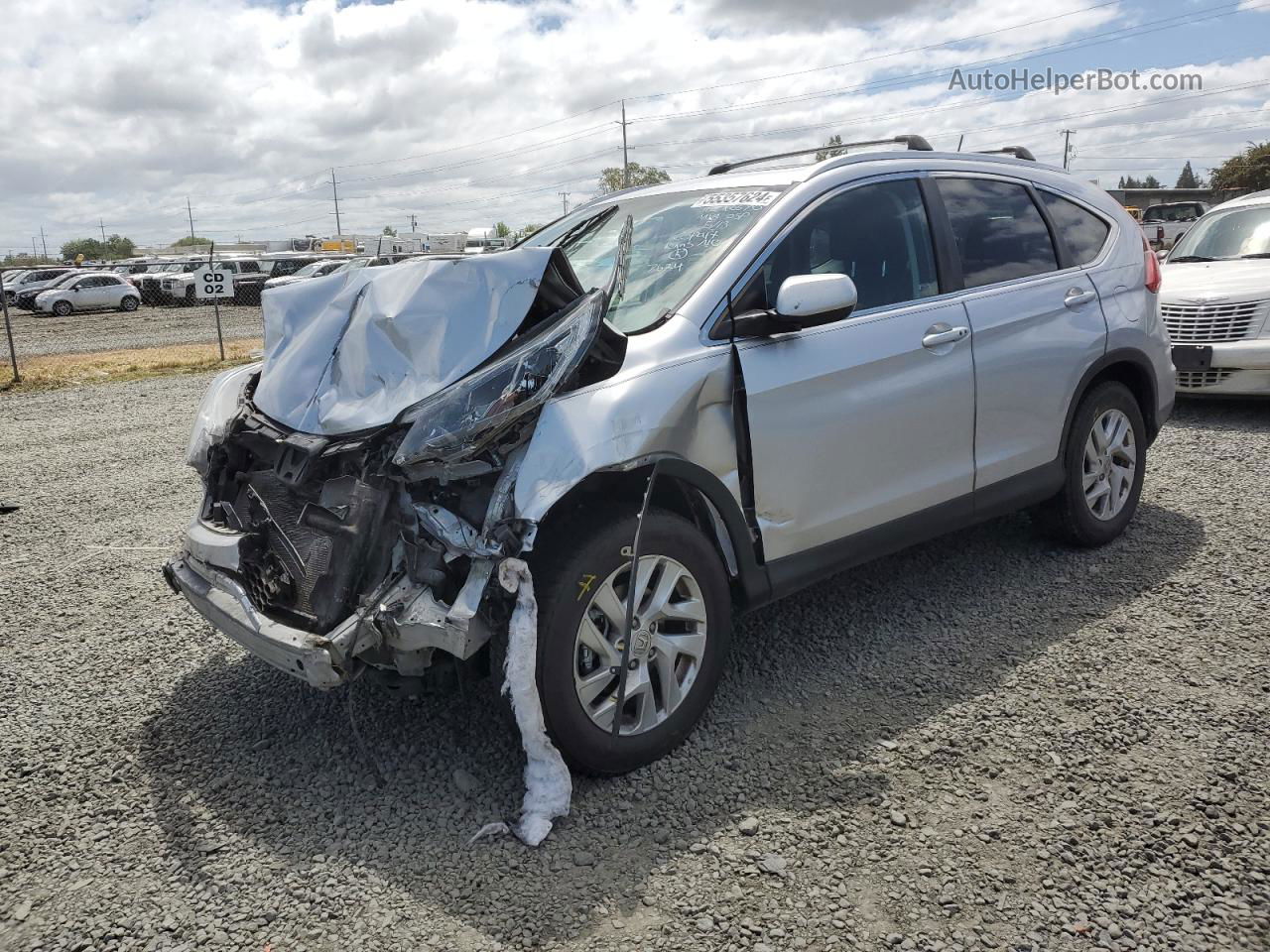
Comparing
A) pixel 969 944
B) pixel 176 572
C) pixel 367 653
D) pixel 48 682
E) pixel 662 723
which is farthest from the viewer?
pixel 48 682

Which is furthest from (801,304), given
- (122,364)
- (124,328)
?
(124,328)

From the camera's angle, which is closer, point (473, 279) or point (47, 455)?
point (473, 279)

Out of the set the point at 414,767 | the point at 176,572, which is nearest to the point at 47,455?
the point at 176,572

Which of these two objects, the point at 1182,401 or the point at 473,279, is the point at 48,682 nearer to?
the point at 473,279

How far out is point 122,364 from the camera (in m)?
16.1

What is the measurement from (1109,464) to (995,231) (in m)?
1.40

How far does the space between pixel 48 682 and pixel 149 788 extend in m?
1.11

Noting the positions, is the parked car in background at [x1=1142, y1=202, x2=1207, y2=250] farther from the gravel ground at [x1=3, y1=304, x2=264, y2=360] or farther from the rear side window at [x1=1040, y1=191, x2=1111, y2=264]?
the rear side window at [x1=1040, y1=191, x2=1111, y2=264]

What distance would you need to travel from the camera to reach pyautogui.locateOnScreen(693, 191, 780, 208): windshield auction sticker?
3.78 metres

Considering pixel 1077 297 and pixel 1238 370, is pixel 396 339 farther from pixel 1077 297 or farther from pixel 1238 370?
pixel 1238 370

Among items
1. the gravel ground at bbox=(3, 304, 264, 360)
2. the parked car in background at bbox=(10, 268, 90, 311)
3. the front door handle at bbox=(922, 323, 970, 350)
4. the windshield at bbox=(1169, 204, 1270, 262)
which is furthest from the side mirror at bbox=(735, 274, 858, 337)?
the parked car in background at bbox=(10, 268, 90, 311)

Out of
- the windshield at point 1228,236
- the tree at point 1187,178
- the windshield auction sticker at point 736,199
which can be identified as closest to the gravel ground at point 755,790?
the windshield auction sticker at point 736,199

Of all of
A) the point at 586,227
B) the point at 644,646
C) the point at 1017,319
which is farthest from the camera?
the point at 586,227

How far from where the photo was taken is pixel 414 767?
10.8ft
